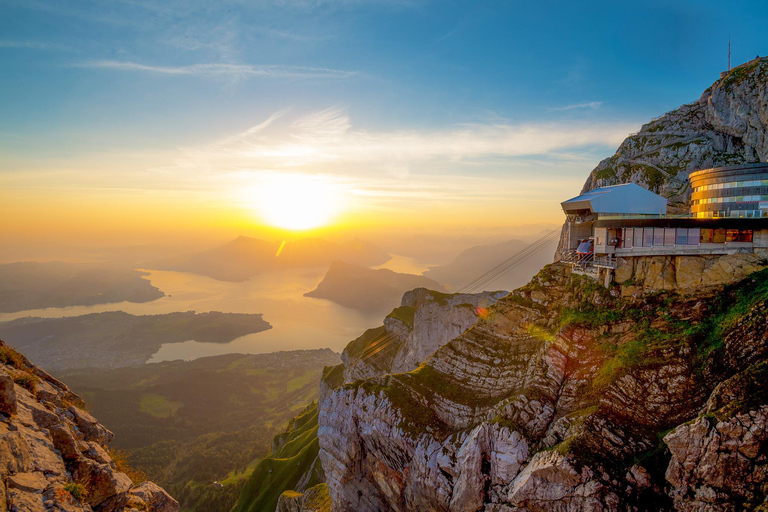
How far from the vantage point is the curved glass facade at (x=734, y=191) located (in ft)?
80.9

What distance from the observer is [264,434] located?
102562 mm

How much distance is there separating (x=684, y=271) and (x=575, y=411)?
32.2 feet

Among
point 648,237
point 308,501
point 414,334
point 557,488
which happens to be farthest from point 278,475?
point 648,237

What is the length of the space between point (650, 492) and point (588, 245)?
14966 millimetres

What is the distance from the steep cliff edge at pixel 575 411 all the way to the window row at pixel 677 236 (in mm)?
Answer: 3224

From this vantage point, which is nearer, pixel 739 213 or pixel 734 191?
pixel 739 213

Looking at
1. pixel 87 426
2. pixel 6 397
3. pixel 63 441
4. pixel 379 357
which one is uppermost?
pixel 6 397

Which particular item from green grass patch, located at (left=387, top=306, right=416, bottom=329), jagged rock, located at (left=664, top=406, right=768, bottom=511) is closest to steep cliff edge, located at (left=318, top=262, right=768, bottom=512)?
jagged rock, located at (left=664, top=406, right=768, bottom=511)

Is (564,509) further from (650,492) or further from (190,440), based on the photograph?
(190,440)

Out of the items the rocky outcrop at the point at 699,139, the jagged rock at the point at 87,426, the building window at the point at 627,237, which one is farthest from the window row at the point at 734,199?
the jagged rock at the point at 87,426

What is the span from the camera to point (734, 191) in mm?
25672

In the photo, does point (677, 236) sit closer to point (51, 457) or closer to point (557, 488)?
point (557, 488)

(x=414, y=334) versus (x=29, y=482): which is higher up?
(x=29, y=482)

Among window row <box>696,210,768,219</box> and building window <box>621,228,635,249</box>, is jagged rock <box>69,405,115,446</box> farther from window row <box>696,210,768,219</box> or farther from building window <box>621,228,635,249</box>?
window row <box>696,210,768,219</box>
